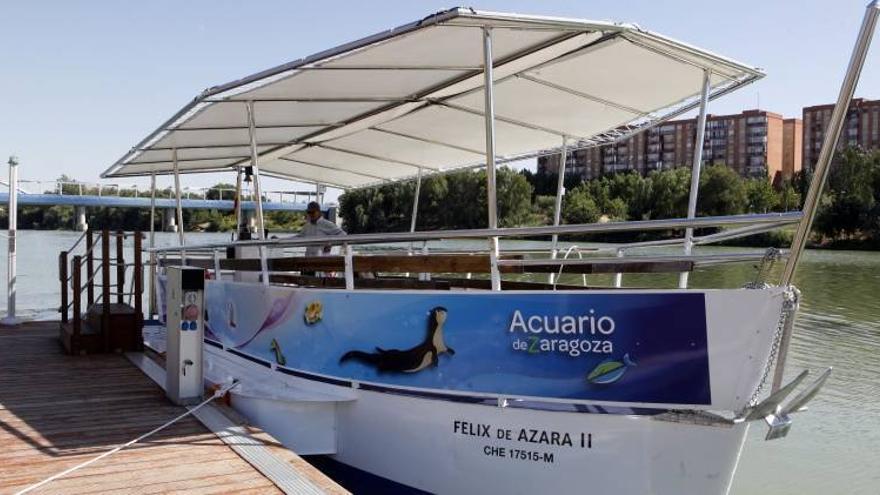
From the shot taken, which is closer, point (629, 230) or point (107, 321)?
point (629, 230)

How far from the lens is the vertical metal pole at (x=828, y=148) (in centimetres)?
383

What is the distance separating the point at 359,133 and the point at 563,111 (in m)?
2.39

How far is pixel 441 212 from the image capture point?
554 inches

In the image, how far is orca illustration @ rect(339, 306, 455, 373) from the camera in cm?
540

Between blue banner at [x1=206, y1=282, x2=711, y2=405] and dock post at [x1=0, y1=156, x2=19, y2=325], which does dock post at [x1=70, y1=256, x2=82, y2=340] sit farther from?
blue banner at [x1=206, y1=282, x2=711, y2=405]

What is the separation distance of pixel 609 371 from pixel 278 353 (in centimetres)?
308

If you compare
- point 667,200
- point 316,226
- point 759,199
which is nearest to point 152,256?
point 316,226

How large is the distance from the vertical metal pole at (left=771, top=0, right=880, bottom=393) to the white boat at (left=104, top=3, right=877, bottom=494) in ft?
0.04

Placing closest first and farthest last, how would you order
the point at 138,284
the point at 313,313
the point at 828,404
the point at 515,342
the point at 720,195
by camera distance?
the point at 515,342 → the point at 313,313 → the point at 138,284 → the point at 828,404 → the point at 720,195

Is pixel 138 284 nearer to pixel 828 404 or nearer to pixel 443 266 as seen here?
pixel 443 266

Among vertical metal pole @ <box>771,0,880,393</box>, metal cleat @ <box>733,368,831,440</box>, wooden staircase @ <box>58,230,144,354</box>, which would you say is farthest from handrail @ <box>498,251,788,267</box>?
wooden staircase @ <box>58,230,144,354</box>

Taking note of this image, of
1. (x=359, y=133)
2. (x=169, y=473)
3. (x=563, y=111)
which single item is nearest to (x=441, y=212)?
(x=359, y=133)

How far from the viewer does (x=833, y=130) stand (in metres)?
4.00

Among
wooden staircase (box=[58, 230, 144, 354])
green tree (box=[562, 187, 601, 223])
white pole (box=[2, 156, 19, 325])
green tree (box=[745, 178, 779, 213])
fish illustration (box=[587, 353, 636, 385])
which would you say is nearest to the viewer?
fish illustration (box=[587, 353, 636, 385])
